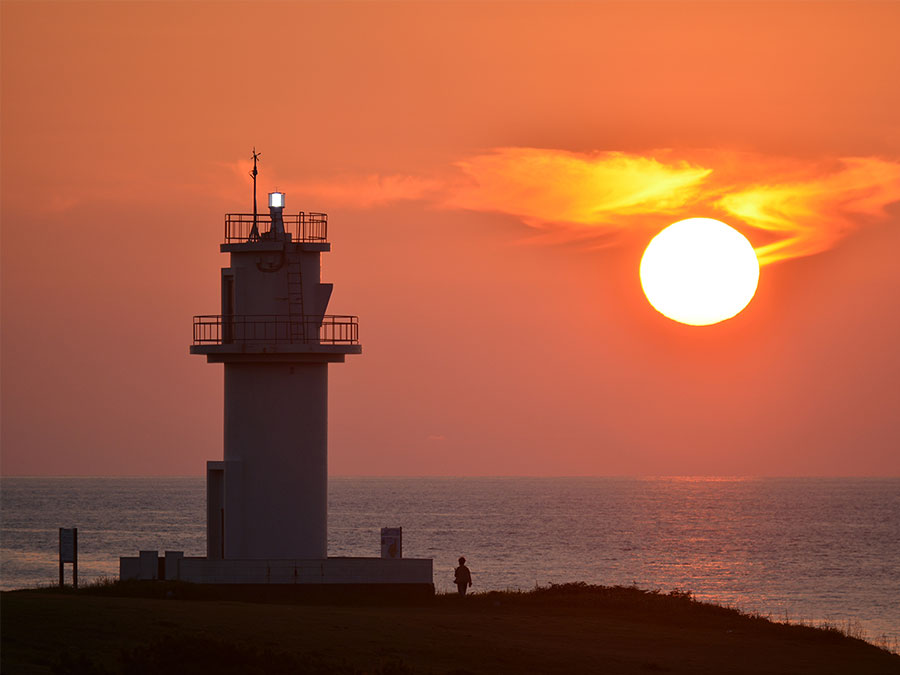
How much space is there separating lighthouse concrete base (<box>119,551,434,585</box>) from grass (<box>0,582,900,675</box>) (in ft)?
2.53

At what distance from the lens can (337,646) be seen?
90.1 feet

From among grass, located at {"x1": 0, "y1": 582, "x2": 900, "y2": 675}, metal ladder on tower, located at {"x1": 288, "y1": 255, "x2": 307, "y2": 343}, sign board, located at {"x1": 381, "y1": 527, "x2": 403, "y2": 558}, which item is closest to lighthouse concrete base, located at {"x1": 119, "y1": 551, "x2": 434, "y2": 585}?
grass, located at {"x1": 0, "y1": 582, "x2": 900, "y2": 675}

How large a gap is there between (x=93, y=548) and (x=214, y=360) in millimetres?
72042

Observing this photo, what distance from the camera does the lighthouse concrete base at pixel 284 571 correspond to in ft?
120

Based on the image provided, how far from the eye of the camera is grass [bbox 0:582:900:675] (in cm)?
2408

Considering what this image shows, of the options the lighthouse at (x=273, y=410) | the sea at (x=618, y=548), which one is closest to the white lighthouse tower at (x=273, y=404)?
the lighthouse at (x=273, y=410)

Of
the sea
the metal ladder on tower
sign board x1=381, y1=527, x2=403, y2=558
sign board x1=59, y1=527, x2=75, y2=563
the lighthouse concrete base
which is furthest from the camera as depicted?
the sea

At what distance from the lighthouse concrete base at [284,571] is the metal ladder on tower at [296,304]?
6.61 m

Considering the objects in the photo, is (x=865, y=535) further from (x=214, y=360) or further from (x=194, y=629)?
(x=194, y=629)

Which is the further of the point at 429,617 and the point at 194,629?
the point at 429,617

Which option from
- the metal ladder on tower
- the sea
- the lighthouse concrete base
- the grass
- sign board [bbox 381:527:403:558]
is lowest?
the sea

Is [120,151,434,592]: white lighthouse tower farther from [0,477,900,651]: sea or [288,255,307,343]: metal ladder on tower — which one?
[0,477,900,651]: sea

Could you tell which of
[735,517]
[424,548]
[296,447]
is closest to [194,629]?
[296,447]

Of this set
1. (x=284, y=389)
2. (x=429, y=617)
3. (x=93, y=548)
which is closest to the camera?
(x=429, y=617)
